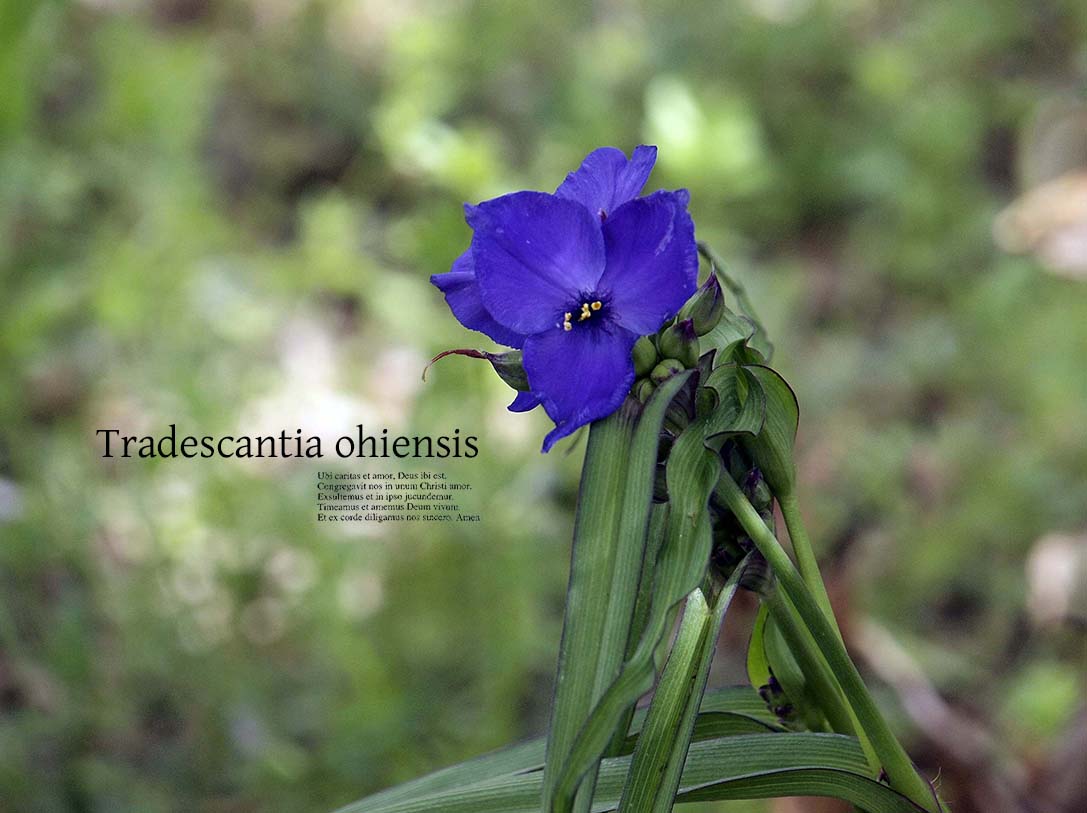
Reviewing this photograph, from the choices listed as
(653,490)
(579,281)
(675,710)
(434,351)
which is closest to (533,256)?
(579,281)

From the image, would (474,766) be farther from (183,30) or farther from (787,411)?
(183,30)

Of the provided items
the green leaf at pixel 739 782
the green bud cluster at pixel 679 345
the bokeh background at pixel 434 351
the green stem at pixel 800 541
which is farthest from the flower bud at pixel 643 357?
the bokeh background at pixel 434 351

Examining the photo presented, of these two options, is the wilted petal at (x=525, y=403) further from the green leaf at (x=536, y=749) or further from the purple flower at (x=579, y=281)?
the green leaf at (x=536, y=749)

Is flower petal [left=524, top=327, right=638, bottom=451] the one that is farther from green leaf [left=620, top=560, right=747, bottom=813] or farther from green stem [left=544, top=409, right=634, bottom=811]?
green leaf [left=620, top=560, right=747, bottom=813]

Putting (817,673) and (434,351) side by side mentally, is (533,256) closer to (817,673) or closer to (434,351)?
(817,673)

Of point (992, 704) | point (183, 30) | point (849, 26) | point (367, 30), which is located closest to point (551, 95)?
point (367, 30)

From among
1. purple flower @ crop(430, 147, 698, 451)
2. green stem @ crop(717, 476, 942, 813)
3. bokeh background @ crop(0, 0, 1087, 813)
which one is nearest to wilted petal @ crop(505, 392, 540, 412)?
purple flower @ crop(430, 147, 698, 451)

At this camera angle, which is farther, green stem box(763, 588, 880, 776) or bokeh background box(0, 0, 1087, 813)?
bokeh background box(0, 0, 1087, 813)
